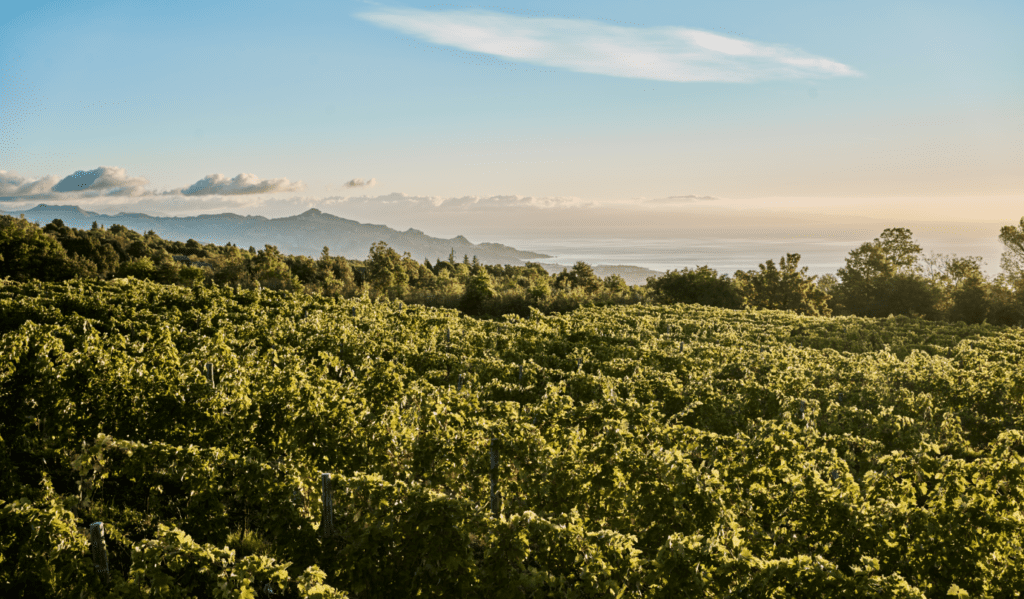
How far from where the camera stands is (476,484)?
6434 millimetres

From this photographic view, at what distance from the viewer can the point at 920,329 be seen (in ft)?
79.2

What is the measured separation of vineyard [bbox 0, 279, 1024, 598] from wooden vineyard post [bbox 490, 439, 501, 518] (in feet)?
0.09

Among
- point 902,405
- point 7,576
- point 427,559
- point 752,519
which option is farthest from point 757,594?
point 902,405

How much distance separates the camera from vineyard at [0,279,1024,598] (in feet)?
14.3

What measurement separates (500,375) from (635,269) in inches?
4991

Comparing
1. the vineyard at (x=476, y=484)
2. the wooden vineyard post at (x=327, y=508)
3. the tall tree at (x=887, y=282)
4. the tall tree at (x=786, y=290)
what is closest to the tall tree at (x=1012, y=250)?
the tall tree at (x=887, y=282)

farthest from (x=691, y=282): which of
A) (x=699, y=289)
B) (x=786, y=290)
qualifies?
(x=786, y=290)

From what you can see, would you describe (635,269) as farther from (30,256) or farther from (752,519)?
(752,519)

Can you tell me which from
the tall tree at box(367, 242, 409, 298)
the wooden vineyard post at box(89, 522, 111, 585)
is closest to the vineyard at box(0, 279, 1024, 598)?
the wooden vineyard post at box(89, 522, 111, 585)

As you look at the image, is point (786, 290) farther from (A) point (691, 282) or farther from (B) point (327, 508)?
(B) point (327, 508)

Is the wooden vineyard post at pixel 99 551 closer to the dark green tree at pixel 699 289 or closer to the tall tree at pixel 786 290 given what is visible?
the dark green tree at pixel 699 289

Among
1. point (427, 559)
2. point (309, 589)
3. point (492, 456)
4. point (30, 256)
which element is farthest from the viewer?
point (30, 256)

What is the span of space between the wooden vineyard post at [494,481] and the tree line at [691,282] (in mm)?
28180

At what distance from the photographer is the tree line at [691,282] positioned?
38250mm
